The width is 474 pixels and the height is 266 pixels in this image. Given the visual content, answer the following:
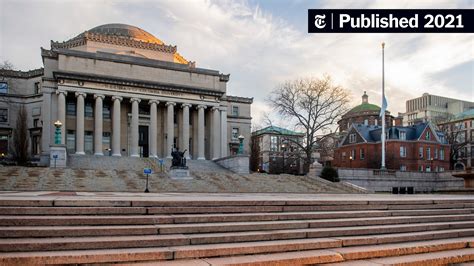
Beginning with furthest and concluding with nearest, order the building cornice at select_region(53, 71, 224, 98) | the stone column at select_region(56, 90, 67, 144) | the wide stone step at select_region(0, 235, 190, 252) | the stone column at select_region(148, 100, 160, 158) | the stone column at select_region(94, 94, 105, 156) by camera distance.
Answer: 1. the stone column at select_region(148, 100, 160, 158)
2. the stone column at select_region(94, 94, 105, 156)
3. the building cornice at select_region(53, 71, 224, 98)
4. the stone column at select_region(56, 90, 67, 144)
5. the wide stone step at select_region(0, 235, 190, 252)

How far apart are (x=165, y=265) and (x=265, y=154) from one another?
348 ft

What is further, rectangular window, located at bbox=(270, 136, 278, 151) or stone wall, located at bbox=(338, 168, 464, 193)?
rectangular window, located at bbox=(270, 136, 278, 151)

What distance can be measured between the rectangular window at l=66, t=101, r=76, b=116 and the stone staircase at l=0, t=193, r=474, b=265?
44.9 meters

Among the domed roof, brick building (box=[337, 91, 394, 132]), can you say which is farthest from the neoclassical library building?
brick building (box=[337, 91, 394, 132])

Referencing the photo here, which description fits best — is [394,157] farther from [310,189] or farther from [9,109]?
[9,109]

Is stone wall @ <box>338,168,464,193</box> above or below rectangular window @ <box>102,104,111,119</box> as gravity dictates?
below

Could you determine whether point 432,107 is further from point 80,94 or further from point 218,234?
point 218,234

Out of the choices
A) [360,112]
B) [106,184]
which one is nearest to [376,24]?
[106,184]

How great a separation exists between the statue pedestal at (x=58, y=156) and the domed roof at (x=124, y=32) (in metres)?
31.2

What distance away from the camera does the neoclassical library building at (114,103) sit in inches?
1941

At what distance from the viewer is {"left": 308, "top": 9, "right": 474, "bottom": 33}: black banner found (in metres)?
17.7

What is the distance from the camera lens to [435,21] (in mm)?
17969

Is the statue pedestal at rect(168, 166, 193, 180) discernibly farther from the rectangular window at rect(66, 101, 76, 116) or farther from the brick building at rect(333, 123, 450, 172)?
the brick building at rect(333, 123, 450, 172)

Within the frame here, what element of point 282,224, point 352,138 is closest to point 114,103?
point 352,138
